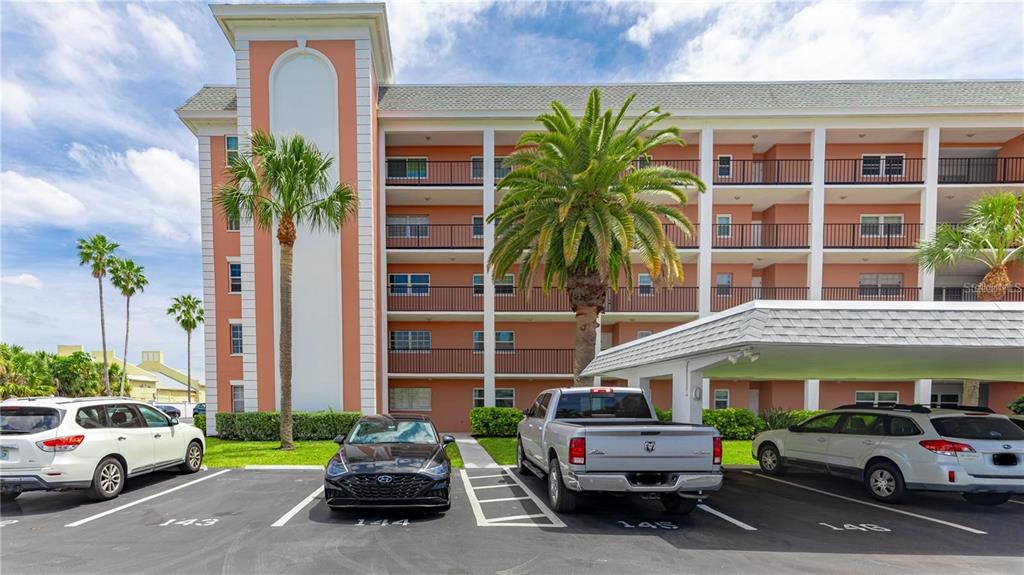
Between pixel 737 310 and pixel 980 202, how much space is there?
60.0 feet

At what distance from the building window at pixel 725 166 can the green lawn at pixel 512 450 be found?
1252 cm

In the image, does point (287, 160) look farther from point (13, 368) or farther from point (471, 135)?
point (13, 368)

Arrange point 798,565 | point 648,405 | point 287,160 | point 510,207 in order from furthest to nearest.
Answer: point 510,207 < point 287,160 < point 648,405 < point 798,565

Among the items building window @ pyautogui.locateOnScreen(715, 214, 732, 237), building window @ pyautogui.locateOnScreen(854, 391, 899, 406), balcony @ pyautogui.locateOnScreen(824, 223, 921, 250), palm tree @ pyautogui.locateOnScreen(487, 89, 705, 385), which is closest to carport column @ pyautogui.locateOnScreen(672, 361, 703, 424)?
palm tree @ pyautogui.locateOnScreen(487, 89, 705, 385)

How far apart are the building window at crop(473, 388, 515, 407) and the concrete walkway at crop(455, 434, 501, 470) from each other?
238 inches

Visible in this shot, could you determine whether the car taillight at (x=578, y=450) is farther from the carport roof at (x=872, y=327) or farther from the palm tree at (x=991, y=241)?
the palm tree at (x=991, y=241)

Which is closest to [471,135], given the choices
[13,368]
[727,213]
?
[727,213]

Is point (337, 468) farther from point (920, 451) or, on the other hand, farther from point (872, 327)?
point (920, 451)

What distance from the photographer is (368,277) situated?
730 inches

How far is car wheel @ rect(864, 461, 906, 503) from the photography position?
318 inches

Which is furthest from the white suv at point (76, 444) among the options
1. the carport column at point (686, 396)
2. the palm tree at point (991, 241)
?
the palm tree at point (991, 241)

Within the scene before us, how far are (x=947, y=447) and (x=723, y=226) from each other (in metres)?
15.9

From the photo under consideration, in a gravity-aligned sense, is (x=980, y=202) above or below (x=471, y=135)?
below

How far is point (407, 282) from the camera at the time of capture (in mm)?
22844
